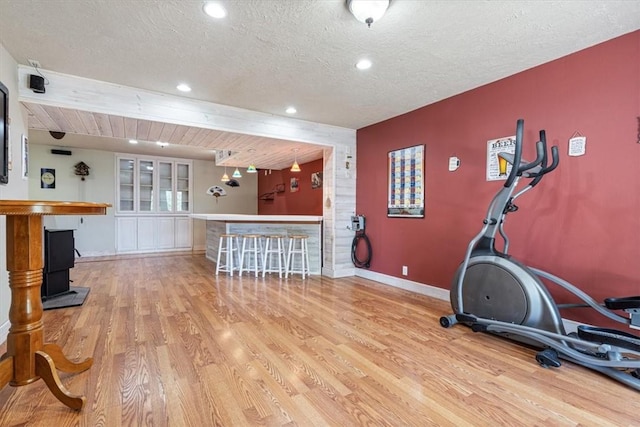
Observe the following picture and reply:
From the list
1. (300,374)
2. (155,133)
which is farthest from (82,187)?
(300,374)

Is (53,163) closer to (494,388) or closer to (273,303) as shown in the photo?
(273,303)

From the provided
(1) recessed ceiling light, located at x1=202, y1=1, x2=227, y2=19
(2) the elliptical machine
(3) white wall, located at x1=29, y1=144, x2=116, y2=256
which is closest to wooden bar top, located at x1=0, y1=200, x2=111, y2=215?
(1) recessed ceiling light, located at x1=202, y1=1, x2=227, y2=19

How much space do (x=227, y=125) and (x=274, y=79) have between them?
1115 millimetres

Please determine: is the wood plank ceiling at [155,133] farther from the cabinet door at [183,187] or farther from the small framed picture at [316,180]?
the cabinet door at [183,187]

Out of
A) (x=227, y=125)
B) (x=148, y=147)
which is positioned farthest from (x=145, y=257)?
(x=227, y=125)

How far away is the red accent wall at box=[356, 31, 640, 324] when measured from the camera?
2.39 m

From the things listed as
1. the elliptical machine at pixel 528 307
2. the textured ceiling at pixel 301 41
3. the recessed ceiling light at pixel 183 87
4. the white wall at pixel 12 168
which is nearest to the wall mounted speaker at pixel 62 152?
the white wall at pixel 12 168

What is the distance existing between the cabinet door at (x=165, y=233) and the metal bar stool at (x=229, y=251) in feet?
10.4

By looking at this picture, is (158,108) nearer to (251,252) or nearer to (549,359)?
(251,252)

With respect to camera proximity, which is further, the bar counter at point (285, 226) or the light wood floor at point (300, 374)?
the bar counter at point (285, 226)

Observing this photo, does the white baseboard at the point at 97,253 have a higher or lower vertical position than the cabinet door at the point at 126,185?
lower

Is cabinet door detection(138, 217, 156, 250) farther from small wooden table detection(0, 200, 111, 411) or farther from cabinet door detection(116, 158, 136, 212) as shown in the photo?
small wooden table detection(0, 200, 111, 411)

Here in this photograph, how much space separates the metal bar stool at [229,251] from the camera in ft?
16.8

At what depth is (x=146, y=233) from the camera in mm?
7734
